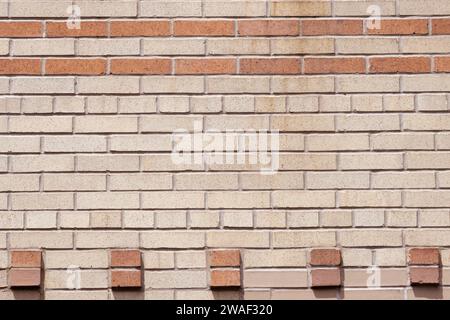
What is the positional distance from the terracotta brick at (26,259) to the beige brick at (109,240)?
0.18 m

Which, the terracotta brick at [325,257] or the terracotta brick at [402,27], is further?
the terracotta brick at [402,27]

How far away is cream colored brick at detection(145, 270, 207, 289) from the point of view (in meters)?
3.94

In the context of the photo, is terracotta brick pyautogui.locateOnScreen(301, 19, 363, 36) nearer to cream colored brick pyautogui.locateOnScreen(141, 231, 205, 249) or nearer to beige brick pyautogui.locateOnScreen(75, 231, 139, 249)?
cream colored brick pyautogui.locateOnScreen(141, 231, 205, 249)

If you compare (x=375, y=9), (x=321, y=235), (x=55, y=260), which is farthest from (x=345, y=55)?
(x=55, y=260)

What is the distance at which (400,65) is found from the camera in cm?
404

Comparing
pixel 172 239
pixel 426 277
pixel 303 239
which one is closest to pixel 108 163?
pixel 172 239

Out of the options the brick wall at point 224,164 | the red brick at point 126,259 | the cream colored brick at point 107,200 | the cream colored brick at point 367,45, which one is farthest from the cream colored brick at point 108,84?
the cream colored brick at point 367,45

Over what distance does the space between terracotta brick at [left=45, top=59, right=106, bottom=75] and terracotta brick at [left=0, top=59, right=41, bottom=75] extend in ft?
0.16

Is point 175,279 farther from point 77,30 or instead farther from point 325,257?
point 77,30

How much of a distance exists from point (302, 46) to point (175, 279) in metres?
1.18

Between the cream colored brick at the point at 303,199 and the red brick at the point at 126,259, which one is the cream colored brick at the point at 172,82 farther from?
the red brick at the point at 126,259

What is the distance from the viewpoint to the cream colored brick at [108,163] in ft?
13.1

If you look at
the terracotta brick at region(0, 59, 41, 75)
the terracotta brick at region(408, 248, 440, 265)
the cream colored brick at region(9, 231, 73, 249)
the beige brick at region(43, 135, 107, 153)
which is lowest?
the terracotta brick at region(408, 248, 440, 265)

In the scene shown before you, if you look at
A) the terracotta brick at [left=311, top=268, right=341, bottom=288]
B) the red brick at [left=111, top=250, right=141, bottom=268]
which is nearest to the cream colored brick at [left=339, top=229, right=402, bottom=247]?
the terracotta brick at [left=311, top=268, right=341, bottom=288]
